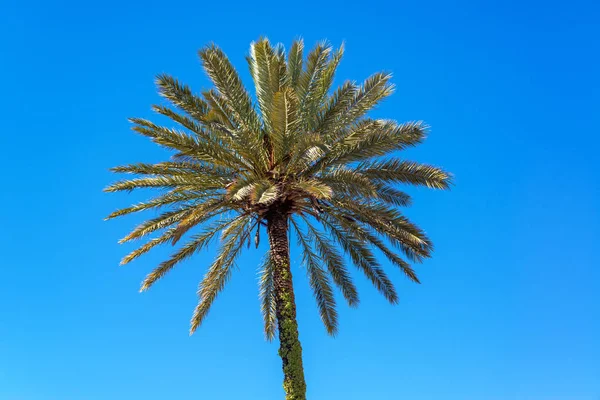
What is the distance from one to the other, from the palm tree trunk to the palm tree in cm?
3

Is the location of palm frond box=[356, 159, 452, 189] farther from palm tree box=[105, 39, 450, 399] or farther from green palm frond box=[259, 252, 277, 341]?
green palm frond box=[259, 252, 277, 341]

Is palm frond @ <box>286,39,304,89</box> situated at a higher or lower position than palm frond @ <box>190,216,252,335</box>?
higher

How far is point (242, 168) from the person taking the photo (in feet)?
54.7

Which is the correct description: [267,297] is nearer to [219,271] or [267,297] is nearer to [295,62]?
[219,271]

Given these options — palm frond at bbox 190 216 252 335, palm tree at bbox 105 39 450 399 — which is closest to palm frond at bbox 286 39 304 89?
palm tree at bbox 105 39 450 399

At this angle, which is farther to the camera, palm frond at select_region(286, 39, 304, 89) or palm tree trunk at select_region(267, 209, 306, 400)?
palm frond at select_region(286, 39, 304, 89)

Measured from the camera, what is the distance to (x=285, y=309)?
53.8 ft

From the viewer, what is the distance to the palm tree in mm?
15711

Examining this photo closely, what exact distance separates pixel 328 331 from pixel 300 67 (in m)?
7.94

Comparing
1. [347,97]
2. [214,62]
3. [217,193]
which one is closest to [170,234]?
[217,193]

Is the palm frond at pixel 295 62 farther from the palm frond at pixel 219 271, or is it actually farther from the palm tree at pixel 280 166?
the palm frond at pixel 219 271

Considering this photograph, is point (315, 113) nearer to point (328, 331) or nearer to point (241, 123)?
point (241, 123)

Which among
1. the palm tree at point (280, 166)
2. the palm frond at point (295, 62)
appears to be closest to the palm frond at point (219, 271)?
the palm tree at point (280, 166)

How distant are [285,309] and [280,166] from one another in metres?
3.61
